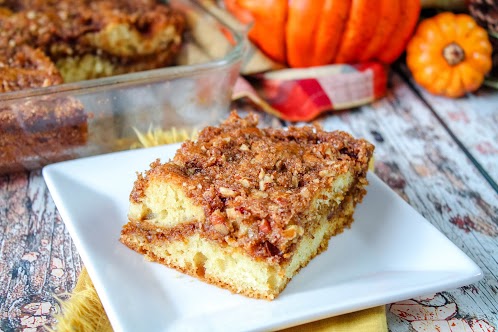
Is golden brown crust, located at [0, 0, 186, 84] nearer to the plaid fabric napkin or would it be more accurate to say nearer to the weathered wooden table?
the plaid fabric napkin

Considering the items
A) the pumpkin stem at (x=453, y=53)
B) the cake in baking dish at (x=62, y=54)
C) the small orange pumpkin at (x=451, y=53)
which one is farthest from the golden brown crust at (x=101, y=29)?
the pumpkin stem at (x=453, y=53)

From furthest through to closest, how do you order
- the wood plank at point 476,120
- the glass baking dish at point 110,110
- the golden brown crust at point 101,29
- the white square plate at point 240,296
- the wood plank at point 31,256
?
the golden brown crust at point 101,29 → the wood plank at point 476,120 → the glass baking dish at point 110,110 → the wood plank at point 31,256 → the white square plate at point 240,296

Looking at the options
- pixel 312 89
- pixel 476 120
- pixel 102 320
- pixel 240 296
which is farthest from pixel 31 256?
pixel 476 120

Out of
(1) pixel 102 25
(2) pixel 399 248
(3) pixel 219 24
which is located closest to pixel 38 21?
(1) pixel 102 25

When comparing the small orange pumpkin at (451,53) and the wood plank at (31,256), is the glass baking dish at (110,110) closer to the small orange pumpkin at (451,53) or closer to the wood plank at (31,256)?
the wood plank at (31,256)

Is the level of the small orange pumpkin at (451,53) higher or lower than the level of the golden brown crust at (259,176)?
lower

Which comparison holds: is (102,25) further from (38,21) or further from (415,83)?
(415,83)

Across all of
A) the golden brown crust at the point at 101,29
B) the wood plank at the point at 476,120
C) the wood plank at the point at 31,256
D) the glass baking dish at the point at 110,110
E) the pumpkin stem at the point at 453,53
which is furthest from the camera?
the pumpkin stem at the point at 453,53
